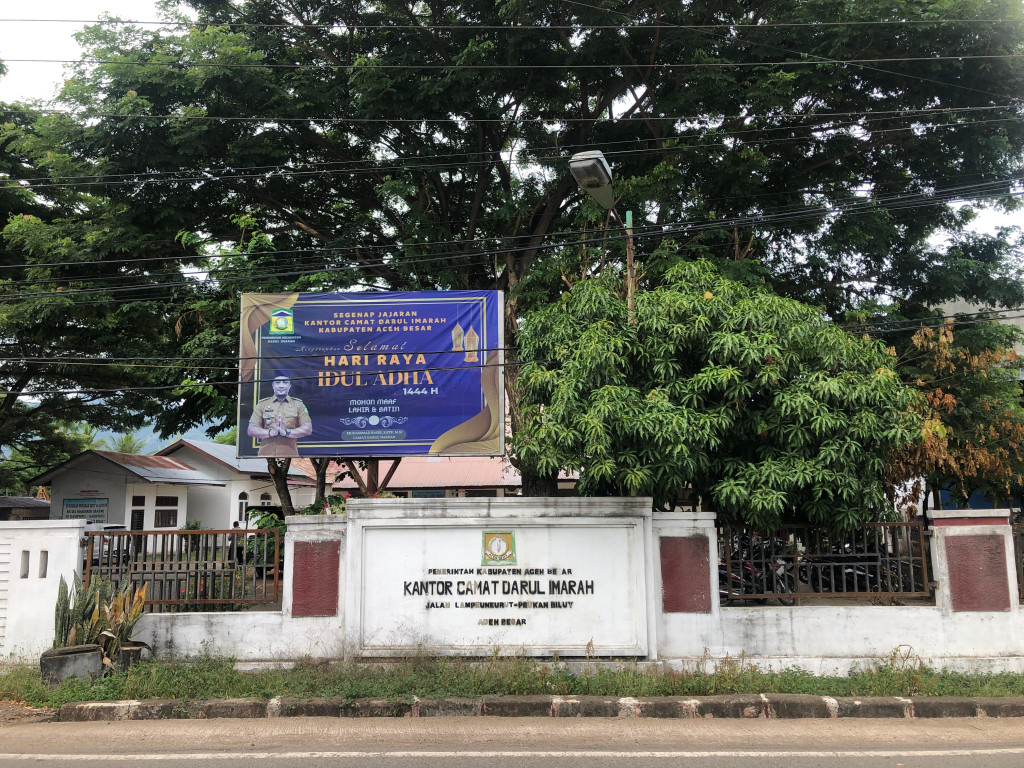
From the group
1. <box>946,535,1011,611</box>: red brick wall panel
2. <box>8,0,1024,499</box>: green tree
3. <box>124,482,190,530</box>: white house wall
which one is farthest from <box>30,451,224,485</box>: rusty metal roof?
<box>946,535,1011,611</box>: red brick wall panel

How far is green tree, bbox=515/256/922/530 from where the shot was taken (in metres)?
7.96

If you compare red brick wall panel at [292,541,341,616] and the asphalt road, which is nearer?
the asphalt road

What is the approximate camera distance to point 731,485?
8.17 meters

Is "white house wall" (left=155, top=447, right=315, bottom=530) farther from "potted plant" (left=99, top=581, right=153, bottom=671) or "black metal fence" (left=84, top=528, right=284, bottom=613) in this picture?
"potted plant" (left=99, top=581, right=153, bottom=671)

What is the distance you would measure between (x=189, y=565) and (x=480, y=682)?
402cm

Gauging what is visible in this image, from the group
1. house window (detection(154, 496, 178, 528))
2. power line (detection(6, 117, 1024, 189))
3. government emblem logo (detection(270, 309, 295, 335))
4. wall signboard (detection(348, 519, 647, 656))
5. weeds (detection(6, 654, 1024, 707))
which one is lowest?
weeds (detection(6, 654, 1024, 707))

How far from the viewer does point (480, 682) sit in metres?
7.62

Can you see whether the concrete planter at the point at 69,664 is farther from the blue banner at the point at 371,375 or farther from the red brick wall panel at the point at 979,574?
the red brick wall panel at the point at 979,574

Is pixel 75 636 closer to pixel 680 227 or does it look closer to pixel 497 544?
pixel 497 544

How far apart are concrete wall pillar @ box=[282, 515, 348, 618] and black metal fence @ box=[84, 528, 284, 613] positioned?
24cm

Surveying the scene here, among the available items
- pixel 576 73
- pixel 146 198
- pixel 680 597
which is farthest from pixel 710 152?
pixel 146 198

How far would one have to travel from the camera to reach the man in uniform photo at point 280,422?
1130 centimetres

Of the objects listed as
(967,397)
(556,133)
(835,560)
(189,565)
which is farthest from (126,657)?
(967,397)

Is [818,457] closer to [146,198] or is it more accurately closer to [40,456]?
[146,198]
